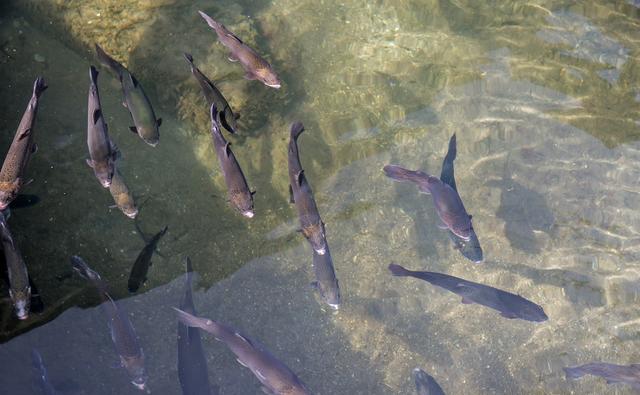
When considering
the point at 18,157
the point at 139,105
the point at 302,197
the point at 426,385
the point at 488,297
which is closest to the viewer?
the point at 18,157

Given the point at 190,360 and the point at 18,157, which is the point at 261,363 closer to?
the point at 190,360

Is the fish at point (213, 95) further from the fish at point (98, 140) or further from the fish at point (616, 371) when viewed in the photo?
the fish at point (616, 371)

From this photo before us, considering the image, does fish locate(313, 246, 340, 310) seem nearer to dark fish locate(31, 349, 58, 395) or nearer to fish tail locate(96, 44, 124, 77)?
fish tail locate(96, 44, 124, 77)

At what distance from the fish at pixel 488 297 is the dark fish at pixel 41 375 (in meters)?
3.76

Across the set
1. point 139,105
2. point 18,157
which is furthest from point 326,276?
point 18,157

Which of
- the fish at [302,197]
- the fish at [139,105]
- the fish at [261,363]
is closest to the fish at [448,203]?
the fish at [302,197]

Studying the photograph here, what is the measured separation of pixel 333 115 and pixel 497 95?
2.45 meters

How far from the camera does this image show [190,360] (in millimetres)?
4996

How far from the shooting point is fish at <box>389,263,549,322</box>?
4.93 m

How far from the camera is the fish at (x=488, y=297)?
493cm

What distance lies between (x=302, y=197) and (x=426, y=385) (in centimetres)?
274

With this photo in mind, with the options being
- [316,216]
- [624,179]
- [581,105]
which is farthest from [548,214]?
[316,216]

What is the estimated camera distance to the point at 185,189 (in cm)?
566

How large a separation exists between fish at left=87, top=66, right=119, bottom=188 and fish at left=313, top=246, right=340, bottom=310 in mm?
2068
